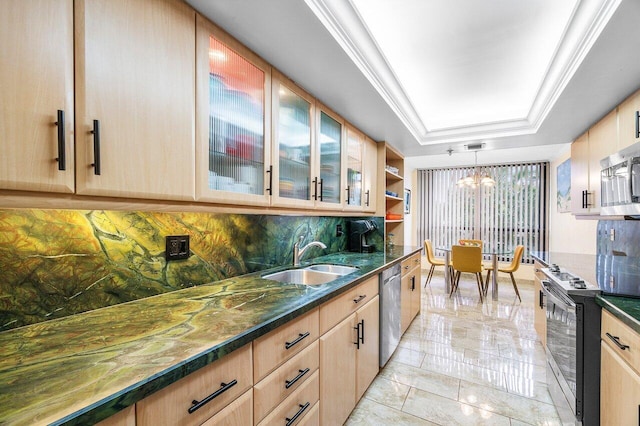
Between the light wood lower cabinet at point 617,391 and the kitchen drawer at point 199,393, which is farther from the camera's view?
the light wood lower cabinet at point 617,391

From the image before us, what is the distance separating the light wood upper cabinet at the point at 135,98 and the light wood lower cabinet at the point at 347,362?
1.08 meters

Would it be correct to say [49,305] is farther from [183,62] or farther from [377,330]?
[377,330]

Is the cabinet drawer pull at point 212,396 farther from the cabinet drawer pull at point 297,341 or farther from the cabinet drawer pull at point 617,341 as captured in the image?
the cabinet drawer pull at point 617,341

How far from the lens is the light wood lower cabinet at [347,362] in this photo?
148 centimetres

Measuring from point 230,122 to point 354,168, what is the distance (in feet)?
5.16

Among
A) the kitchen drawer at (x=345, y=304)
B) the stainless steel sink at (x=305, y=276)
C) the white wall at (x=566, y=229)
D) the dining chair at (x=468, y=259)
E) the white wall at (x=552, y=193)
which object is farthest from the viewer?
the dining chair at (x=468, y=259)

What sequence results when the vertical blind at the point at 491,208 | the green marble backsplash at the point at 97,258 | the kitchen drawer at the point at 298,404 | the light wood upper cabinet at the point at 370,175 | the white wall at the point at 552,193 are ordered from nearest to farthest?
the green marble backsplash at the point at 97,258, the kitchen drawer at the point at 298,404, the light wood upper cabinet at the point at 370,175, the white wall at the point at 552,193, the vertical blind at the point at 491,208

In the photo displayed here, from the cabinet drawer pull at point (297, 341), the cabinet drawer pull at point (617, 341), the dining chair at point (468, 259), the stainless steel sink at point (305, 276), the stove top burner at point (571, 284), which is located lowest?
the dining chair at point (468, 259)

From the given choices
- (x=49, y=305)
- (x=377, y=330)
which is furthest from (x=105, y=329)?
(x=377, y=330)

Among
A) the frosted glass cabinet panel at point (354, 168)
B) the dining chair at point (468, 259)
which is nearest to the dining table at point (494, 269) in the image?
the dining chair at point (468, 259)

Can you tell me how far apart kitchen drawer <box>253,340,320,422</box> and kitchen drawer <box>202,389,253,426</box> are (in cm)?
3

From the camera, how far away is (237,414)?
36.8 inches

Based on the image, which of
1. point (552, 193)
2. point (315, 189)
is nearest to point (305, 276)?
point (315, 189)

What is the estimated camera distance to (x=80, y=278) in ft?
3.60
